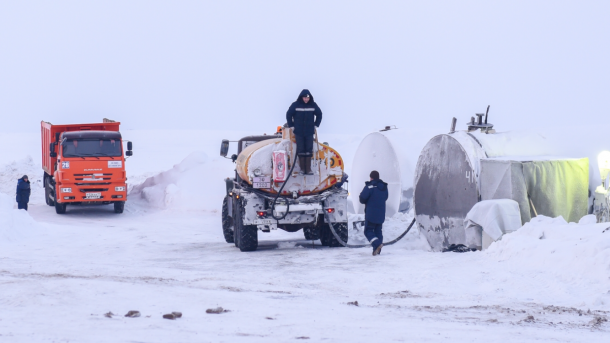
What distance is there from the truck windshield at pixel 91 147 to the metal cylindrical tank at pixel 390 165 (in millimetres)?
7644

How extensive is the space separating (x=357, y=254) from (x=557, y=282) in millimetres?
4601

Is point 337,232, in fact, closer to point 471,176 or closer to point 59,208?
point 471,176

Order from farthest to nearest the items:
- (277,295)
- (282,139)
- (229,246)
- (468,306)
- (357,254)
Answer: (229,246) → (282,139) → (357,254) → (277,295) → (468,306)

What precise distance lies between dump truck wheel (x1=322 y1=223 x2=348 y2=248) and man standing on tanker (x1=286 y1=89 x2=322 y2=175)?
4.75 feet

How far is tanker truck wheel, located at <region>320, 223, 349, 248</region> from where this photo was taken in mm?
14641

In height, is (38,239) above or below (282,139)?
below

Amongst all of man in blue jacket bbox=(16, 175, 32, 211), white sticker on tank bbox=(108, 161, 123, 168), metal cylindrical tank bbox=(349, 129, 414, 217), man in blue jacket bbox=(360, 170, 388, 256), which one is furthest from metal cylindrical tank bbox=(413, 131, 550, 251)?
man in blue jacket bbox=(16, 175, 32, 211)

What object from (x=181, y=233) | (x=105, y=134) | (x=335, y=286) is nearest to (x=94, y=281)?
(x=335, y=286)

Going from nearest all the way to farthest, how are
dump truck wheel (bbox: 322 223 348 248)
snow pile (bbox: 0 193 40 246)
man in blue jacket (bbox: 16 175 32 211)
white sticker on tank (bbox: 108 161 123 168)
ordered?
dump truck wheel (bbox: 322 223 348 248) → snow pile (bbox: 0 193 40 246) → white sticker on tank (bbox: 108 161 123 168) → man in blue jacket (bbox: 16 175 32 211)

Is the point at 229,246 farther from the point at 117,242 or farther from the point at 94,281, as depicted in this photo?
the point at 94,281

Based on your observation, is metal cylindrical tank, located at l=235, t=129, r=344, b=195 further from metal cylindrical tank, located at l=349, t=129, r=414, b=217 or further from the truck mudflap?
metal cylindrical tank, located at l=349, t=129, r=414, b=217

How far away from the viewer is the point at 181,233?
19.3 meters

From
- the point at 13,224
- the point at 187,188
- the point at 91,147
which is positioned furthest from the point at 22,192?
the point at 13,224

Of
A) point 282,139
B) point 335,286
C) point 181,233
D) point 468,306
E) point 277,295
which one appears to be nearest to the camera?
point 468,306
